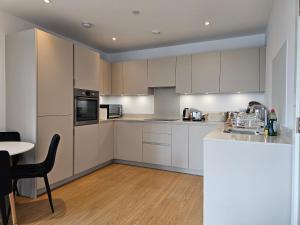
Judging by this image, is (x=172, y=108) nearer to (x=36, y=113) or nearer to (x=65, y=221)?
(x=36, y=113)

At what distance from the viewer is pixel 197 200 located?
2635 mm

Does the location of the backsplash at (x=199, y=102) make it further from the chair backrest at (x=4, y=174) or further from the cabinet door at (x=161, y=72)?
the chair backrest at (x=4, y=174)

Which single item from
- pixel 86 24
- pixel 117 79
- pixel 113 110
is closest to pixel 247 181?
pixel 86 24

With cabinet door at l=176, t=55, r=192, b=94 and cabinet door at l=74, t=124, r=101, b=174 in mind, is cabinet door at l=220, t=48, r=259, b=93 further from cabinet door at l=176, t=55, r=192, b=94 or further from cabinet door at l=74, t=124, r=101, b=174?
cabinet door at l=74, t=124, r=101, b=174

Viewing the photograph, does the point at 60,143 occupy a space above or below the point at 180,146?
above

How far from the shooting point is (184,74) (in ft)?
13.1

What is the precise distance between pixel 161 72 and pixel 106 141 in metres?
1.75

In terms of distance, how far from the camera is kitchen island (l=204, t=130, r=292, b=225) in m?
1.52

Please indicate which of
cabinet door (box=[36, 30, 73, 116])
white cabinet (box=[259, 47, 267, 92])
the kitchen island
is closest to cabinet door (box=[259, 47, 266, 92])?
white cabinet (box=[259, 47, 267, 92])

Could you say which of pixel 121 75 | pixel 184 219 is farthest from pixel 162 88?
pixel 184 219

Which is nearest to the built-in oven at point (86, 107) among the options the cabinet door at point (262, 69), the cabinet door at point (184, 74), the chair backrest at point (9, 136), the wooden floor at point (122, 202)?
the chair backrest at point (9, 136)

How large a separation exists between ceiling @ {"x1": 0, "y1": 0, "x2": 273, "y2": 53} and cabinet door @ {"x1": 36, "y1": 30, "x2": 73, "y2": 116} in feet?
1.37

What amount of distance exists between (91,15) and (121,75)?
1.76 metres

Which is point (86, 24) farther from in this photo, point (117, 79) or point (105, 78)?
point (117, 79)
